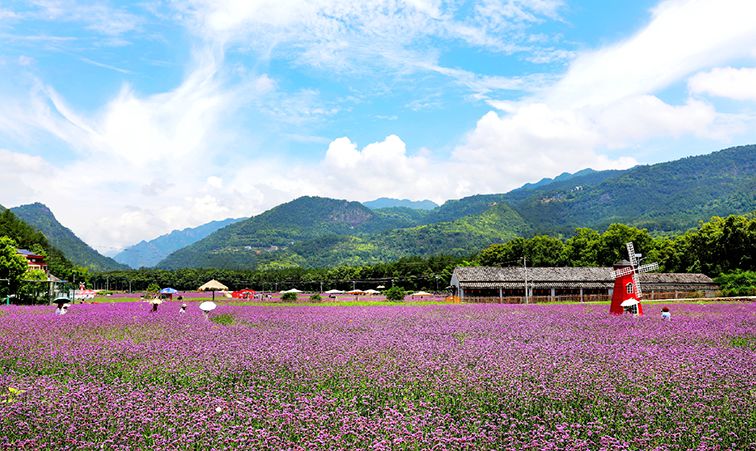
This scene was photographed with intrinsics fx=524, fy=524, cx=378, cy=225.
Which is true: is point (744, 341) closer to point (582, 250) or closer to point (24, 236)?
Answer: point (582, 250)

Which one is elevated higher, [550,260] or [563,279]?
[550,260]

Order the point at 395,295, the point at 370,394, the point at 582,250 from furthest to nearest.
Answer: the point at 582,250, the point at 395,295, the point at 370,394

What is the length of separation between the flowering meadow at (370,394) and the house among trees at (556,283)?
53.2 m

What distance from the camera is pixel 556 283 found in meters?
68.3

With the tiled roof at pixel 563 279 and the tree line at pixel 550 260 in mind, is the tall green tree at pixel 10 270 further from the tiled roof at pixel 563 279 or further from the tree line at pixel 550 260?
the tree line at pixel 550 260

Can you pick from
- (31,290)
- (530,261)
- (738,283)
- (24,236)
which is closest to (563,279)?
(738,283)

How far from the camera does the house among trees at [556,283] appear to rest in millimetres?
65312

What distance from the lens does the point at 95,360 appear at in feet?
35.4

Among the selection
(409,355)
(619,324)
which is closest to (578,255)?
(619,324)

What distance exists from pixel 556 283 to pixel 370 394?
64.5 metres

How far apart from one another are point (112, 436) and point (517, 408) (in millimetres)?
5194

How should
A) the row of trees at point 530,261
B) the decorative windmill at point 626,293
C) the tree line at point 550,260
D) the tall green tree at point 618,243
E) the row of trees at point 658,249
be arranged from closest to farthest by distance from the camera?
the decorative windmill at point 626,293
the row of trees at point 530,261
the row of trees at point 658,249
the tree line at point 550,260
the tall green tree at point 618,243

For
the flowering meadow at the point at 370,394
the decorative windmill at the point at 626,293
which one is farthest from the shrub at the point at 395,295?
the flowering meadow at the point at 370,394

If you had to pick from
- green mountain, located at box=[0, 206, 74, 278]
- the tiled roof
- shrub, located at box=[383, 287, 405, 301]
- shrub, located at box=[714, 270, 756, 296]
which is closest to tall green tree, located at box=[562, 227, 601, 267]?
the tiled roof
